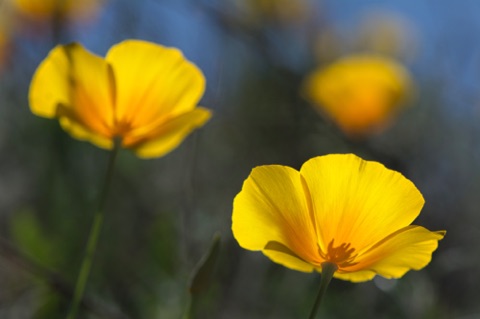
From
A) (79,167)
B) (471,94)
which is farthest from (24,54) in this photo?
(471,94)

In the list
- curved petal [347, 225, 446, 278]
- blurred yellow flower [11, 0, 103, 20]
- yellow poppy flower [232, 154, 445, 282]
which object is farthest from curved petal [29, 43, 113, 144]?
blurred yellow flower [11, 0, 103, 20]

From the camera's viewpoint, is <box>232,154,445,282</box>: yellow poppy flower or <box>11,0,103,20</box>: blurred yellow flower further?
<box>11,0,103,20</box>: blurred yellow flower

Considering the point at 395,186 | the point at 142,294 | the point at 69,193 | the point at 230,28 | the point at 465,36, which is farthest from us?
the point at 465,36

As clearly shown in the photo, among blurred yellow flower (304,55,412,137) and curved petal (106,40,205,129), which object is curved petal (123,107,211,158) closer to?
curved petal (106,40,205,129)

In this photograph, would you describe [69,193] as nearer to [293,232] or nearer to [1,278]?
[1,278]

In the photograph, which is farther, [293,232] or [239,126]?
[239,126]
